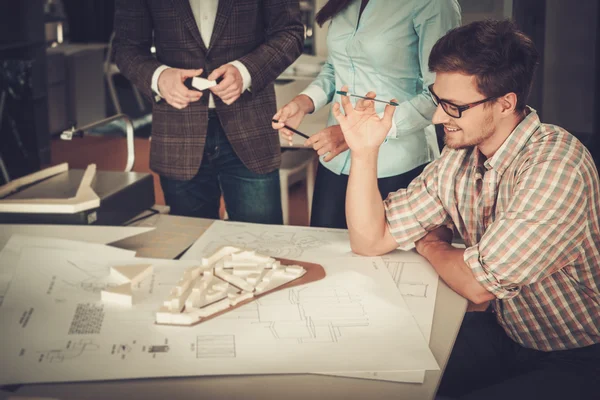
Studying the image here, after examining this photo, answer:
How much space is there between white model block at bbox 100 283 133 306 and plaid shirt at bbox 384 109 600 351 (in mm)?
616

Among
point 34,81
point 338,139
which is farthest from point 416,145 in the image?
point 34,81

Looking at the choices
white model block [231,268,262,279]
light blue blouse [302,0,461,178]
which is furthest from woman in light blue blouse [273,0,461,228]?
white model block [231,268,262,279]

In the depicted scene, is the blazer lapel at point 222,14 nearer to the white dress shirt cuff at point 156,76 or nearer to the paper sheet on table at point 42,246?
the white dress shirt cuff at point 156,76

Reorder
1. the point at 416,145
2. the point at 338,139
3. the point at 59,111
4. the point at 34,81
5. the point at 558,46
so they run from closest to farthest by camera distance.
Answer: the point at 338,139 < the point at 416,145 < the point at 558,46 < the point at 34,81 < the point at 59,111

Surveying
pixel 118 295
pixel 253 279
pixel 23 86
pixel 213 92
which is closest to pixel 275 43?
pixel 213 92

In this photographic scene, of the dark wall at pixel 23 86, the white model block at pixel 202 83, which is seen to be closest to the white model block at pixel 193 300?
the white model block at pixel 202 83

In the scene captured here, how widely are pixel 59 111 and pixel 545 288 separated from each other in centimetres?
541

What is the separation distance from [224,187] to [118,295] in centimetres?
98

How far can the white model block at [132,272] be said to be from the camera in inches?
53.4

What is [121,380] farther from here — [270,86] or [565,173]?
[270,86]

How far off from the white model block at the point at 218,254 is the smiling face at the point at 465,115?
20.7 inches

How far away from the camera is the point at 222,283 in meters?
1.35

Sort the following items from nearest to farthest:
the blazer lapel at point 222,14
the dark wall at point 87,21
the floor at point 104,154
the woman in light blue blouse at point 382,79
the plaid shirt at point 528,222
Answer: the plaid shirt at point 528,222 → the woman in light blue blouse at point 382,79 → the blazer lapel at point 222,14 → the floor at point 104,154 → the dark wall at point 87,21

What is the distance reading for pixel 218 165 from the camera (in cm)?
221
